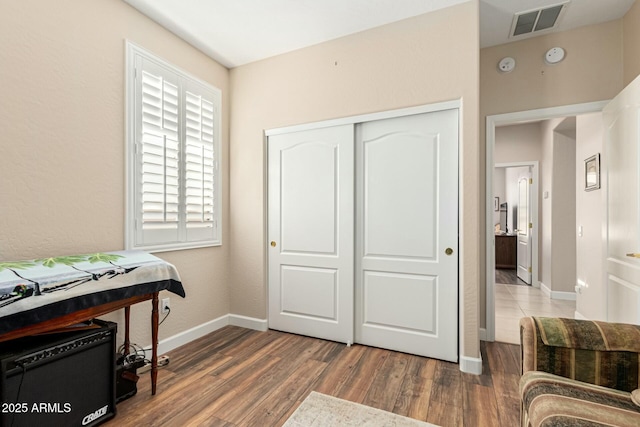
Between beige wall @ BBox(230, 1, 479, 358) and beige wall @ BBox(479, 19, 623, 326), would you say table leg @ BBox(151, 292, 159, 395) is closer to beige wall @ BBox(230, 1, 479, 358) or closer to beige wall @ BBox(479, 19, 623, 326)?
beige wall @ BBox(230, 1, 479, 358)

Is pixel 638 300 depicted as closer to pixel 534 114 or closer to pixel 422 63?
pixel 534 114

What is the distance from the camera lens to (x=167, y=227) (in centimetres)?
268

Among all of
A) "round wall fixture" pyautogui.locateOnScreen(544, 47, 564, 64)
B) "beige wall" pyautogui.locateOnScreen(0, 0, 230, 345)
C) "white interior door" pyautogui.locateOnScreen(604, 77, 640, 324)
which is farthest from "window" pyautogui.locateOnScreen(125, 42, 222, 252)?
"white interior door" pyautogui.locateOnScreen(604, 77, 640, 324)

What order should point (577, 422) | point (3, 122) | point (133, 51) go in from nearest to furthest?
point (577, 422), point (3, 122), point (133, 51)

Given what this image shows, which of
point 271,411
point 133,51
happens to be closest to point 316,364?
point 271,411

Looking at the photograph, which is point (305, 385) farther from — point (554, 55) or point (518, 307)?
point (554, 55)

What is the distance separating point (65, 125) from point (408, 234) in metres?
2.62

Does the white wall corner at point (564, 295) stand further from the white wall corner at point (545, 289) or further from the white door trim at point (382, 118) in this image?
the white door trim at point (382, 118)

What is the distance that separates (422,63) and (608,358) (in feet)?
7.42

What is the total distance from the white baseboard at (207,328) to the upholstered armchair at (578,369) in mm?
2449

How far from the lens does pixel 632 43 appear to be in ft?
7.89

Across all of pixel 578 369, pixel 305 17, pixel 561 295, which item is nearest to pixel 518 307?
pixel 561 295

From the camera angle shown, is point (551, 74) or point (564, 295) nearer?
point (551, 74)

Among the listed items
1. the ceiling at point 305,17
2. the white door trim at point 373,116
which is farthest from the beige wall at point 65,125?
the white door trim at point 373,116
